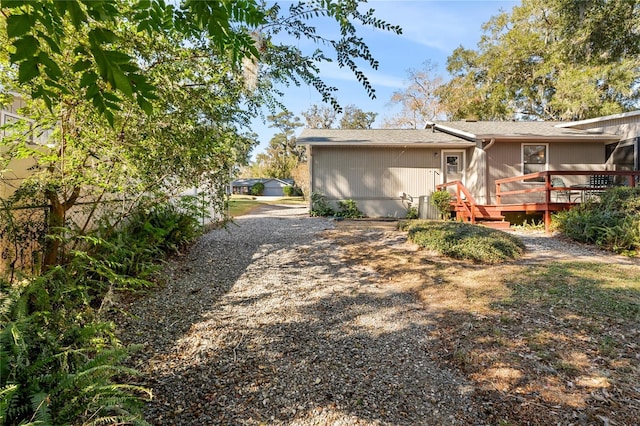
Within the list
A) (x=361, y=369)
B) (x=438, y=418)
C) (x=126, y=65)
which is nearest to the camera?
(x=126, y=65)

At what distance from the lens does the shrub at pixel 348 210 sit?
12250 millimetres

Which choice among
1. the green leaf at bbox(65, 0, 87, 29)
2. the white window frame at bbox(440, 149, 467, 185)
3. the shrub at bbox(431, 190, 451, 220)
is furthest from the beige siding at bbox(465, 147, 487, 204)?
the green leaf at bbox(65, 0, 87, 29)

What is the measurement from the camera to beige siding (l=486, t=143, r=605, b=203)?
38.6 feet

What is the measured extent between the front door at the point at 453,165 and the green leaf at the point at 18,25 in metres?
13.1

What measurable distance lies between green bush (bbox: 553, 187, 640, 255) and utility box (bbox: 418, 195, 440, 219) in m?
3.62

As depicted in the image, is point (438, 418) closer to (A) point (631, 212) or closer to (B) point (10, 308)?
(B) point (10, 308)

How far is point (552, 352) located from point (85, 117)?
167 inches

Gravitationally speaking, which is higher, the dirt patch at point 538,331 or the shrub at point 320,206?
the shrub at point 320,206

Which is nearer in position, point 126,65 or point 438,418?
point 126,65

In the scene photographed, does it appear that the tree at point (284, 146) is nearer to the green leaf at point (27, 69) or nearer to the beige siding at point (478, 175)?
the beige siding at point (478, 175)

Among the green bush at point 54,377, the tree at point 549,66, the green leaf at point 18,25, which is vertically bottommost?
the green bush at point 54,377

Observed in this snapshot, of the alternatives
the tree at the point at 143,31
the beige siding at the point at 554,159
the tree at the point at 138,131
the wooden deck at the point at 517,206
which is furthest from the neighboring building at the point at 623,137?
the tree at the point at 143,31

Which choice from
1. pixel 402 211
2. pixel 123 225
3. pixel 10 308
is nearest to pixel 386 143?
pixel 402 211

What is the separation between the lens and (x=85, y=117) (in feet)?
9.03
